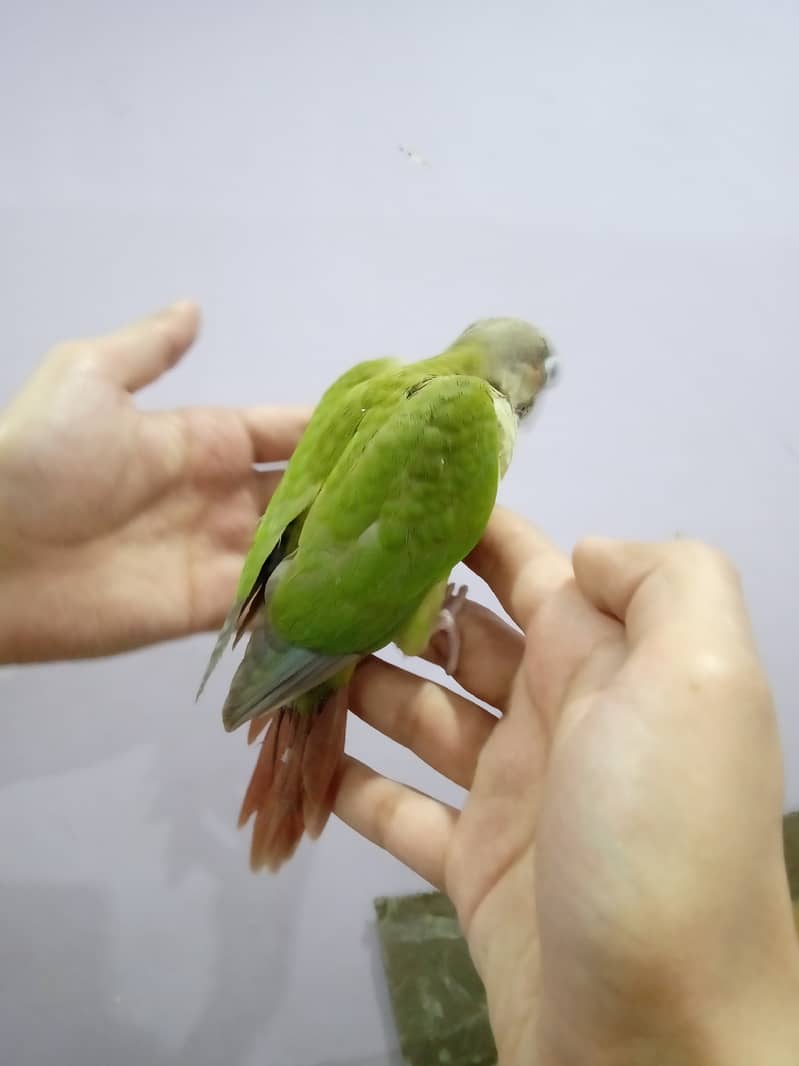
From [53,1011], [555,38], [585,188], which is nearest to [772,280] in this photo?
[585,188]

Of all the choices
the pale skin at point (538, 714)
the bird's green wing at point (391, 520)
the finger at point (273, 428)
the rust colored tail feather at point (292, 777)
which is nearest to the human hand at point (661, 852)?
the pale skin at point (538, 714)

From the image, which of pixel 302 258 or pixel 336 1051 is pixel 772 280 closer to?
pixel 302 258

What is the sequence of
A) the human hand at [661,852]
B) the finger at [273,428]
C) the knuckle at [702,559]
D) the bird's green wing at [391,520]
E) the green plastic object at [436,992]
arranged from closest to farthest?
the human hand at [661,852] < the knuckle at [702,559] < the bird's green wing at [391,520] < the finger at [273,428] < the green plastic object at [436,992]

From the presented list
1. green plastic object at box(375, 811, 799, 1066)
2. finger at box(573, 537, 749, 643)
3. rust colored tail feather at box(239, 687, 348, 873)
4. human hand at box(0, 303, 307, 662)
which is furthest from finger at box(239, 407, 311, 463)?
green plastic object at box(375, 811, 799, 1066)

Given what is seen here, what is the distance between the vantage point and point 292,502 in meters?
0.87

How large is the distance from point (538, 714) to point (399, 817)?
224 millimetres

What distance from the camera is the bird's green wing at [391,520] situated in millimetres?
782

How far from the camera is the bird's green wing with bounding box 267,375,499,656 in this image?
30.8 inches

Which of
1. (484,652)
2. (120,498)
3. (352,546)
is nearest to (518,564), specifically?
(484,652)

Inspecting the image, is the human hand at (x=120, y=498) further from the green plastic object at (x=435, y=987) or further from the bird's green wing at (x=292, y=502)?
the green plastic object at (x=435, y=987)

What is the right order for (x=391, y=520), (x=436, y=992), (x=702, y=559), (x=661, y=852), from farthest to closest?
(x=436, y=992) < (x=391, y=520) < (x=702, y=559) < (x=661, y=852)

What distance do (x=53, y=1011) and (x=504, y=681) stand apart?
91 cm

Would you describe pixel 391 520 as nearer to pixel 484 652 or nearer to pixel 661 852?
pixel 484 652

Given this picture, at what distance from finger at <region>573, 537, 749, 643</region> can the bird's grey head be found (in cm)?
33
